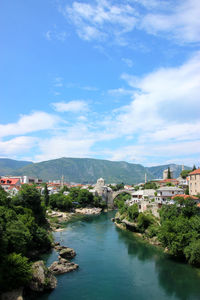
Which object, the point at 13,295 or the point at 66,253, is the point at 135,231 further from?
the point at 13,295

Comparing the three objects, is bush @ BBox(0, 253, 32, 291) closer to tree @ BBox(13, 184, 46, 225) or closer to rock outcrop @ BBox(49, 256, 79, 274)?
rock outcrop @ BBox(49, 256, 79, 274)

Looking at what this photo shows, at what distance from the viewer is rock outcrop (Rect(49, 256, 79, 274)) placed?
961 inches

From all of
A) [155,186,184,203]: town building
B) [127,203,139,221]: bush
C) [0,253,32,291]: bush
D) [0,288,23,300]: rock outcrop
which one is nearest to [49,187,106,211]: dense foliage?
[127,203,139,221]: bush

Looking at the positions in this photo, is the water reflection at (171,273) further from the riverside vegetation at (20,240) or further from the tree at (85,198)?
the tree at (85,198)

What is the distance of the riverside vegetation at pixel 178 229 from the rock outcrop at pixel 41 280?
14713 millimetres

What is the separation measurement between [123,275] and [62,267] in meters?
6.18

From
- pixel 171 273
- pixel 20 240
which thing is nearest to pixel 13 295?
pixel 20 240

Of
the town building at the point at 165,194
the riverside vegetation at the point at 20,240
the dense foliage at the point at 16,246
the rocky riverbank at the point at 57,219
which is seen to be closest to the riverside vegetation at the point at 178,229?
the town building at the point at 165,194

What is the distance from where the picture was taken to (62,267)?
81.9ft

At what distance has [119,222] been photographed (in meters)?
52.6

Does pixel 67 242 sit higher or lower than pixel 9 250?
lower

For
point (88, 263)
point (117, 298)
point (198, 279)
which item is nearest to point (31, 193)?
point (88, 263)

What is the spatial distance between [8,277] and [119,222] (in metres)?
35.7

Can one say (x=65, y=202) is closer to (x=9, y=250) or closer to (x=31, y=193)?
(x=31, y=193)
